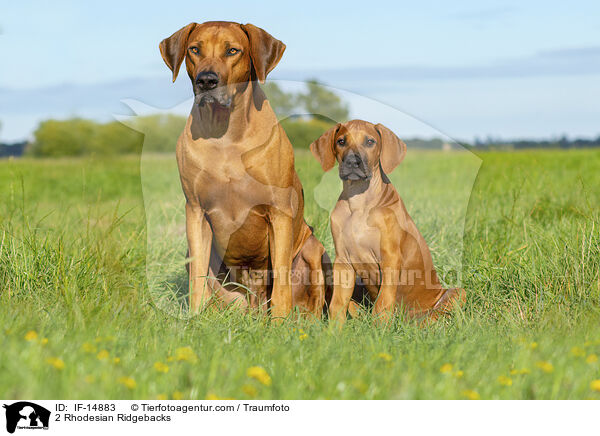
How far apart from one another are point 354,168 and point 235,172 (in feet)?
2.78

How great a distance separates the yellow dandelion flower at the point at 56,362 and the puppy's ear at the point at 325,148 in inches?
88.7

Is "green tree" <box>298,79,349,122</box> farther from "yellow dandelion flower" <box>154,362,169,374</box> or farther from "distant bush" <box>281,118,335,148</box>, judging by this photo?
"yellow dandelion flower" <box>154,362,169,374</box>

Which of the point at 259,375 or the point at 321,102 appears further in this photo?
the point at 321,102


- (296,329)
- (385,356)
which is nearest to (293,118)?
(296,329)

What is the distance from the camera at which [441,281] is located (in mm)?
5504

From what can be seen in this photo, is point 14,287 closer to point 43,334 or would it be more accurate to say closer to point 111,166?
point 43,334

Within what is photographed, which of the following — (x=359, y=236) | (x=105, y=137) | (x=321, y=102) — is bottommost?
(x=359, y=236)

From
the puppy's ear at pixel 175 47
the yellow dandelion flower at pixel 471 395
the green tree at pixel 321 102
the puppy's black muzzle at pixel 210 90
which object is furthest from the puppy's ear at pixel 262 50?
the yellow dandelion flower at pixel 471 395

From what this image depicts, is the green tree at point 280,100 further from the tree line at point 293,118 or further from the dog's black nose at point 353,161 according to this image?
the dog's black nose at point 353,161

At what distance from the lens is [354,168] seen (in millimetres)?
4367

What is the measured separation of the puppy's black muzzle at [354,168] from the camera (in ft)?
14.2

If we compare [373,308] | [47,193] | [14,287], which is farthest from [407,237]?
[47,193]

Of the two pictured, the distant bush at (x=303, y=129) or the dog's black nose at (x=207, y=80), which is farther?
the distant bush at (x=303, y=129)
